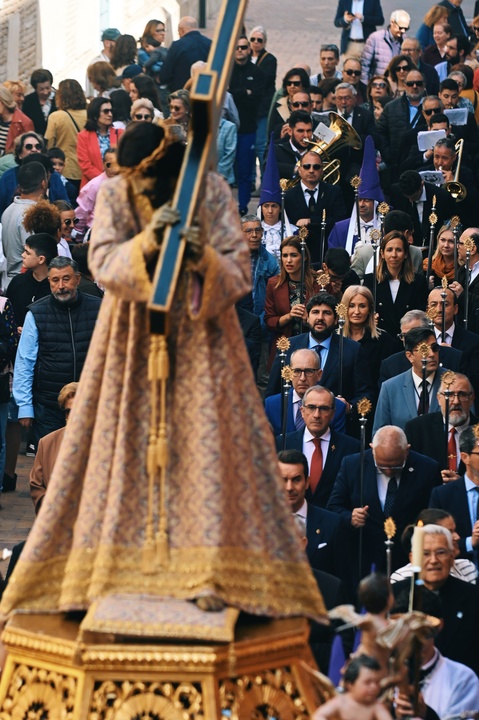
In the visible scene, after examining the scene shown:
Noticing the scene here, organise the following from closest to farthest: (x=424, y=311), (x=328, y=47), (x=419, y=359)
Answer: (x=419, y=359)
(x=424, y=311)
(x=328, y=47)

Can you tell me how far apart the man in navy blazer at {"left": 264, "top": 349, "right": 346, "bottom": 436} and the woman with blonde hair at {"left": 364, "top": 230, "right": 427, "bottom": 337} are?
2.00 meters

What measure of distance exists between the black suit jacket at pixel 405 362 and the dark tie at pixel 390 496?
195 centimetres

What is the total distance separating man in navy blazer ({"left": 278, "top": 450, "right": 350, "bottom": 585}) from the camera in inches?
407

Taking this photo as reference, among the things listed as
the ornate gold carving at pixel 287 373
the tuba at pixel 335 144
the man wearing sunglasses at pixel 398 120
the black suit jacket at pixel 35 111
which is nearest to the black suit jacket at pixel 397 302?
the ornate gold carving at pixel 287 373

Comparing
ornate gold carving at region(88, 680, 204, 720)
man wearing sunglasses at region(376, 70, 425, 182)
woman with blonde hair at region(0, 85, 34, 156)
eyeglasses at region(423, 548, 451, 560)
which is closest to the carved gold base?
ornate gold carving at region(88, 680, 204, 720)

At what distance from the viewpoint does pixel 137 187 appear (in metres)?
7.23

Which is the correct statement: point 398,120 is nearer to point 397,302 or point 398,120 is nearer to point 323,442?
point 397,302

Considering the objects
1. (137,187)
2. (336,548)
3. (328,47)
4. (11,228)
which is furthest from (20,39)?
(137,187)

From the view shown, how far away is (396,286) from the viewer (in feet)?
47.5

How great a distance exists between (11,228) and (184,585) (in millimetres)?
8302

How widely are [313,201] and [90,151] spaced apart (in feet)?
8.22

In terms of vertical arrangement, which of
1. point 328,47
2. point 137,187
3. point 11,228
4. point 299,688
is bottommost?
point 299,688

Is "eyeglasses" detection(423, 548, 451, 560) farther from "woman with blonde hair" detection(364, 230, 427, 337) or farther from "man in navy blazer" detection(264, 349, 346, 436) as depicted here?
"woman with blonde hair" detection(364, 230, 427, 337)

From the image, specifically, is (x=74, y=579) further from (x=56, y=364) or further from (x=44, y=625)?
(x=56, y=364)
